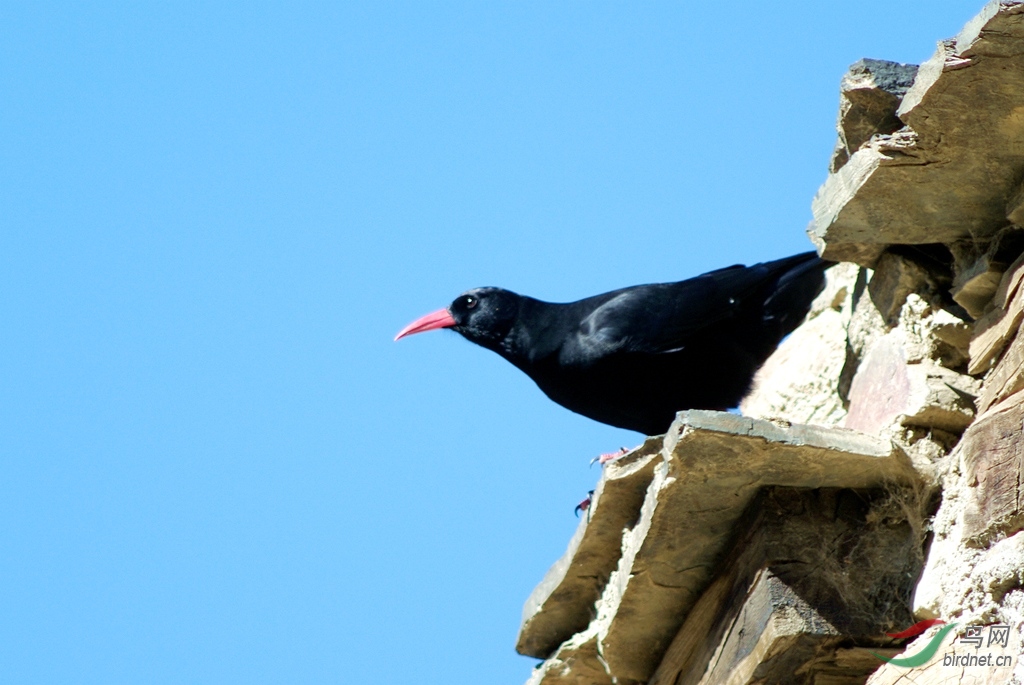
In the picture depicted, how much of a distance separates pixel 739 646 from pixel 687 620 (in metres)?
0.44

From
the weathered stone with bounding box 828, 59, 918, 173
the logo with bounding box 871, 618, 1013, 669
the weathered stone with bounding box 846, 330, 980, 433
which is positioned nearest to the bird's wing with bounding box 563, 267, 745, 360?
the weathered stone with bounding box 846, 330, 980, 433

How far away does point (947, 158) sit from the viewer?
3.29 m

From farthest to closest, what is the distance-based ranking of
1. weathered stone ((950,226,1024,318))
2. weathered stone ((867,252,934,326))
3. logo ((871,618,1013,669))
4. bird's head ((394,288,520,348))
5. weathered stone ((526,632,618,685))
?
bird's head ((394,288,520,348))
weathered stone ((526,632,618,685))
weathered stone ((867,252,934,326))
weathered stone ((950,226,1024,318))
logo ((871,618,1013,669))

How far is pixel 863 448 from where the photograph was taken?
3.18m

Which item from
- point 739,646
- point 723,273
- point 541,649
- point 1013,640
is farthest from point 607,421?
point 1013,640

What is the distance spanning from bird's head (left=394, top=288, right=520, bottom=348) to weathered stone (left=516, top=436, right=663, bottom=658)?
3843 millimetres

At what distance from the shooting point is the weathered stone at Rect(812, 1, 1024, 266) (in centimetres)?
297

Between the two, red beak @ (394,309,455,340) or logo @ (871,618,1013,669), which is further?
red beak @ (394,309,455,340)

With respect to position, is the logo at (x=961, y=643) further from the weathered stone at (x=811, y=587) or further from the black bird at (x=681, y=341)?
the black bird at (x=681, y=341)

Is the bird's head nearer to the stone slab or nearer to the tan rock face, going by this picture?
the tan rock face

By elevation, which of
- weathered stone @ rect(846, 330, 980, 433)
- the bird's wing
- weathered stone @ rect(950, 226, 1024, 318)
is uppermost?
the bird's wing

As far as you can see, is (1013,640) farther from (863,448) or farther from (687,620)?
(687,620)

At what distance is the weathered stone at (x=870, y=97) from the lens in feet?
11.7

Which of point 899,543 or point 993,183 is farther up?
point 993,183
